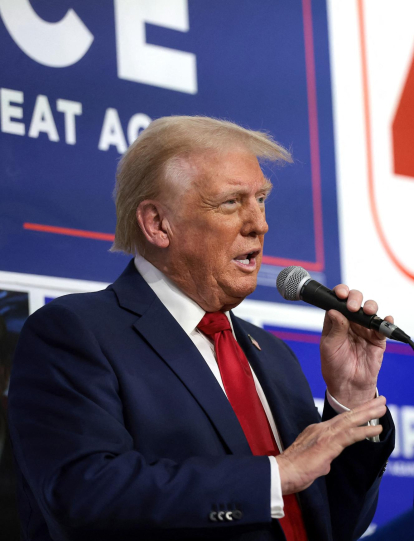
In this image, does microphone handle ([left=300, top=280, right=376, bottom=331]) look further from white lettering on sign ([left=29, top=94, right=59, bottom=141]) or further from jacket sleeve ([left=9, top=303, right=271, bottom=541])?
white lettering on sign ([left=29, top=94, right=59, bottom=141])

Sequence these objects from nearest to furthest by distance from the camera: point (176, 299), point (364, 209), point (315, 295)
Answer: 1. point (315, 295)
2. point (176, 299)
3. point (364, 209)

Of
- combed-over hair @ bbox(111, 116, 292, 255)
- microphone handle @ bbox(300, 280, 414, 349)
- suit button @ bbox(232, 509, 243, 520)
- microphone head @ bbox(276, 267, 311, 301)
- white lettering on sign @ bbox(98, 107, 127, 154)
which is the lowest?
suit button @ bbox(232, 509, 243, 520)

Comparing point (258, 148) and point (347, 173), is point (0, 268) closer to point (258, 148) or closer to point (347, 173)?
point (258, 148)

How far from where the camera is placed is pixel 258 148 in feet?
7.55

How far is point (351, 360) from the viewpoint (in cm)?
212

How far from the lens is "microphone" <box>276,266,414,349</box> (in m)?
1.81

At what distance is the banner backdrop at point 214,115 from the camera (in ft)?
8.26

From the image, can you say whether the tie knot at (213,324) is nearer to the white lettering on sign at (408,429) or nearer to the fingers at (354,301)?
the fingers at (354,301)

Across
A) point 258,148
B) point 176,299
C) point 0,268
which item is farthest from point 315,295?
point 0,268

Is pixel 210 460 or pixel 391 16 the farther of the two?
pixel 391 16

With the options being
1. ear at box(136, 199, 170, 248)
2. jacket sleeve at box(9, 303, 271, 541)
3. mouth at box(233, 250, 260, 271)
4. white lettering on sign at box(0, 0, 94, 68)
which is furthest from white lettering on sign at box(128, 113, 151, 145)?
jacket sleeve at box(9, 303, 271, 541)

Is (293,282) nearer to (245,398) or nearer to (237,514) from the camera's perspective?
(245,398)

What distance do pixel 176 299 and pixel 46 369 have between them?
47 centimetres

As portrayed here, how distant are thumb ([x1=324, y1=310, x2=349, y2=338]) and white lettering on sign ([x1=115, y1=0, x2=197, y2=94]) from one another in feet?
4.05
